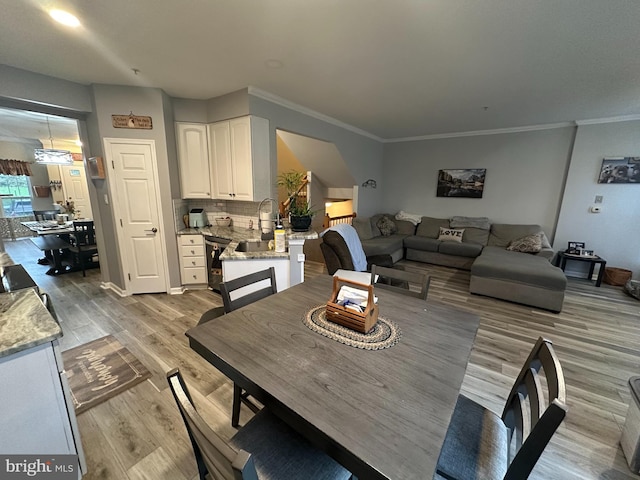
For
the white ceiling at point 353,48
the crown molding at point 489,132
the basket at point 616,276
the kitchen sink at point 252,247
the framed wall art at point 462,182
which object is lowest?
the basket at point 616,276

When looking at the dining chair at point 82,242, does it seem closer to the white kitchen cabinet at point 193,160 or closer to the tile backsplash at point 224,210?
the tile backsplash at point 224,210

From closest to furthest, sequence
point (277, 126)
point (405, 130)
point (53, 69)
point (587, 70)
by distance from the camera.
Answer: point (587, 70) < point (53, 69) < point (277, 126) < point (405, 130)

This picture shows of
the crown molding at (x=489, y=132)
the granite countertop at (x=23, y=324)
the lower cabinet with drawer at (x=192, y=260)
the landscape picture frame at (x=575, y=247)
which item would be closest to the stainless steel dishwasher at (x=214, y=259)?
the lower cabinet with drawer at (x=192, y=260)

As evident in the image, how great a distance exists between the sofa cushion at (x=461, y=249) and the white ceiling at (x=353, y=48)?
2334 mm

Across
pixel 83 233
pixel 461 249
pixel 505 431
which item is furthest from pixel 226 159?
pixel 461 249

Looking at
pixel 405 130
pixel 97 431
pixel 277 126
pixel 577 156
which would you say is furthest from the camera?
pixel 405 130

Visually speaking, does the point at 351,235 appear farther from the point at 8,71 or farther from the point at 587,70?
the point at 8,71

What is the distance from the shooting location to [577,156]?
168 inches

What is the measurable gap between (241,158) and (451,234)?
4.18 meters

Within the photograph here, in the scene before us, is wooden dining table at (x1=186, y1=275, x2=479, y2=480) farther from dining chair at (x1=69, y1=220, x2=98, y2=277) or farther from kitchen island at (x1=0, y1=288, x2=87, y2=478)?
dining chair at (x1=69, y1=220, x2=98, y2=277)

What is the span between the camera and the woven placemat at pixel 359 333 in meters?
1.14

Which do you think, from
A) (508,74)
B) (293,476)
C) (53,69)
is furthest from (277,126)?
(293,476)

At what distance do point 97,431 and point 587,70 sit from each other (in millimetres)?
4899

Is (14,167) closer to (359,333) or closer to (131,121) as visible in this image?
(131,121)
